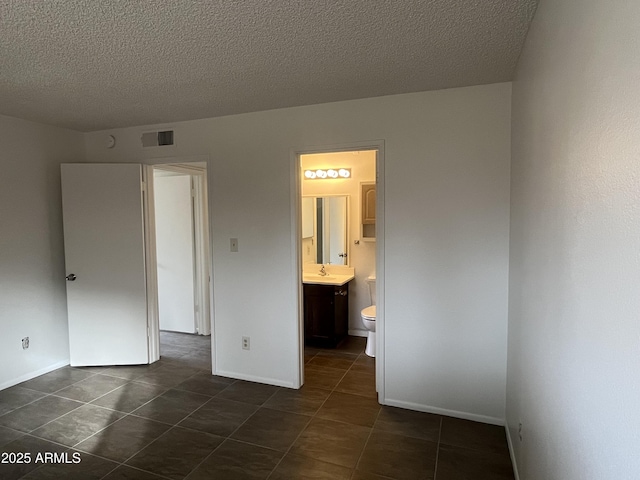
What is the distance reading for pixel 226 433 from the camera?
103 inches

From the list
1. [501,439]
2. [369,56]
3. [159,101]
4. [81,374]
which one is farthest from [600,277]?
[81,374]

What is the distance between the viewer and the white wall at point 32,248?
333cm

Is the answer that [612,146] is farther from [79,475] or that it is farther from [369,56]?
[79,475]

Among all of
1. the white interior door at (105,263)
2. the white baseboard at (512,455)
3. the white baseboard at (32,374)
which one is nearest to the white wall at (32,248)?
the white baseboard at (32,374)

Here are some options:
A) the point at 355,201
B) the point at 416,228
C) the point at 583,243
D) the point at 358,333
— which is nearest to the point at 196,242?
the point at 355,201

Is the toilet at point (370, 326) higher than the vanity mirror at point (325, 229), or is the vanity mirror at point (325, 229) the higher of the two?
the vanity mirror at point (325, 229)

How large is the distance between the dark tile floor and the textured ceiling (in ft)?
7.56

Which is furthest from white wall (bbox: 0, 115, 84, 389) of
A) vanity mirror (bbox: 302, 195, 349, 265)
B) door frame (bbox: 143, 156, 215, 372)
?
vanity mirror (bbox: 302, 195, 349, 265)

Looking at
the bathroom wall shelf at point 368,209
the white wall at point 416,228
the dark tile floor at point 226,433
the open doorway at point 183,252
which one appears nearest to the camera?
the dark tile floor at point 226,433

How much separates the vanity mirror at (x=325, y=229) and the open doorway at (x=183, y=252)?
1252mm

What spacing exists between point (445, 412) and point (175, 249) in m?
3.58

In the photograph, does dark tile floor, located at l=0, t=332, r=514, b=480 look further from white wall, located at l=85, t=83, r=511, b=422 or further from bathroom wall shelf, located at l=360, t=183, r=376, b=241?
bathroom wall shelf, located at l=360, t=183, r=376, b=241

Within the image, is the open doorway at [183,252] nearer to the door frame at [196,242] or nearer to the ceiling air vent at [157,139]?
the door frame at [196,242]

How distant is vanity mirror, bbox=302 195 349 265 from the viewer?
4602 millimetres
